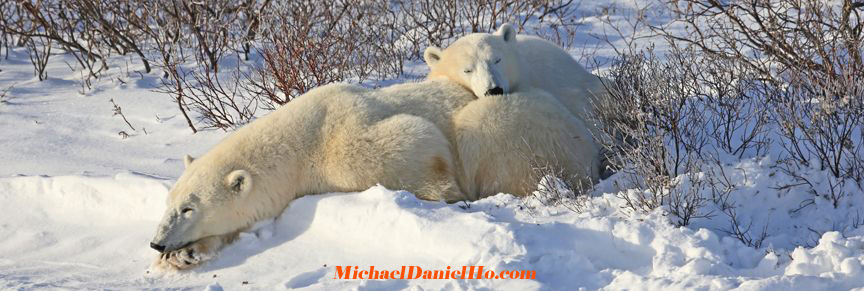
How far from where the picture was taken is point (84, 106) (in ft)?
23.8

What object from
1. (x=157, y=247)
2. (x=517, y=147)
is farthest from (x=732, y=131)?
(x=157, y=247)

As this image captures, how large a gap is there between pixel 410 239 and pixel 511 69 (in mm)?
1778

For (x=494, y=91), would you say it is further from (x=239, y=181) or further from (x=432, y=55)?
(x=239, y=181)

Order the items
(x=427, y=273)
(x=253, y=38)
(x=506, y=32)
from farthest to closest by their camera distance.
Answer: (x=253, y=38)
(x=506, y=32)
(x=427, y=273)

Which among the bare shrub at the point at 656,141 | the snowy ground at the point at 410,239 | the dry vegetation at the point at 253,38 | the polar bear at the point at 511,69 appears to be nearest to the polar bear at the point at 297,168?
the snowy ground at the point at 410,239

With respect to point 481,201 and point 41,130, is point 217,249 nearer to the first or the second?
point 481,201

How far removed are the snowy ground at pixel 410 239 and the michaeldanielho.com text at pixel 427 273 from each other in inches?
1.3

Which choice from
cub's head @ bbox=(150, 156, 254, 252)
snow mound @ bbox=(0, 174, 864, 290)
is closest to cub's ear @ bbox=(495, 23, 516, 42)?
snow mound @ bbox=(0, 174, 864, 290)

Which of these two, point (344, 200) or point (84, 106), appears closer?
point (344, 200)

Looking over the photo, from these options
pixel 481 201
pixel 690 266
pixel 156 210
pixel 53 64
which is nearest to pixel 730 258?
pixel 690 266

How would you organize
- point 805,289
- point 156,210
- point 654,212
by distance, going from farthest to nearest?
point 156,210
point 654,212
point 805,289

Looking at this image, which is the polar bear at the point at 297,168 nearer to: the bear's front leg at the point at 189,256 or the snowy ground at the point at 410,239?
the bear's front leg at the point at 189,256

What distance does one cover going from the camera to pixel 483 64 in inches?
202

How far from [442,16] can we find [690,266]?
17.1ft
